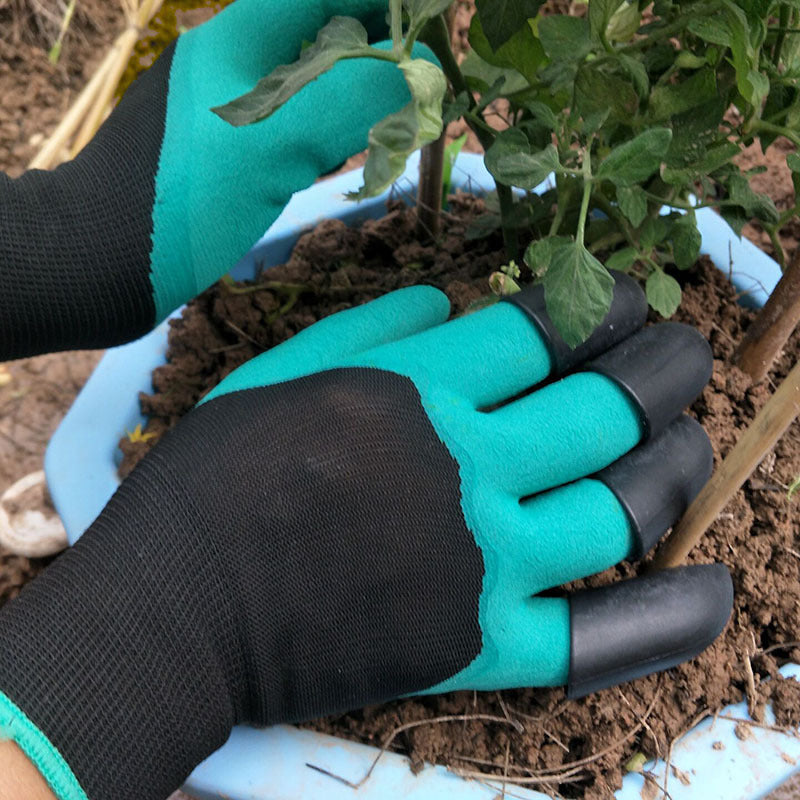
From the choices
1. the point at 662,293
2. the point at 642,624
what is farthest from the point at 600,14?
the point at 642,624

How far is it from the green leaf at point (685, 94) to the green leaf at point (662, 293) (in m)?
0.15

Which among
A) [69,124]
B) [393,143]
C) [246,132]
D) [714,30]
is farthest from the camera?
[69,124]

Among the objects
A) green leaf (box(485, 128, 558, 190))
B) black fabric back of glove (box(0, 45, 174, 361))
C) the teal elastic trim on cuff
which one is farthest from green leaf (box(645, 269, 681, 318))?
the teal elastic trim on cuff

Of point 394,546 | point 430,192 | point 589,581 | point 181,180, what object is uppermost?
point 181,180

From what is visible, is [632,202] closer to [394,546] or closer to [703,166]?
[703,166]

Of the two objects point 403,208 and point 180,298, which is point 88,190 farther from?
point 403,208

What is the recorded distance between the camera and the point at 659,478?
685mm

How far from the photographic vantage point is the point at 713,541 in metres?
0.79

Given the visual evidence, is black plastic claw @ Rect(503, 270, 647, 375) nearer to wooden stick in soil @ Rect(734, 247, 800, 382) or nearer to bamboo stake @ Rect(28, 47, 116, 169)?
wooden stick in soil @ Rect(734, 247, 800, 382)

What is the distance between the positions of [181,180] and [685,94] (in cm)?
45

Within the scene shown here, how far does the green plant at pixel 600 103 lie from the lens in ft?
1.65

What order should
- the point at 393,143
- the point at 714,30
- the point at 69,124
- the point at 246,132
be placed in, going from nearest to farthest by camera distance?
the point at 393,143
the point at 714,30
the point at 246,132
the point at 69,124

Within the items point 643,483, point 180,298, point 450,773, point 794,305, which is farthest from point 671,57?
point 450,773

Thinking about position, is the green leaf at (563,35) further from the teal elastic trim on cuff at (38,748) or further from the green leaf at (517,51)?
the teal elastic trim on cuff at (38,748)
